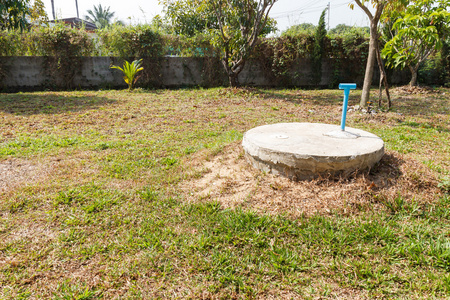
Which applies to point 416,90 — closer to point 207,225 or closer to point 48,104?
point 207,225

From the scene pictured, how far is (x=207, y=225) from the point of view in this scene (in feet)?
6.91

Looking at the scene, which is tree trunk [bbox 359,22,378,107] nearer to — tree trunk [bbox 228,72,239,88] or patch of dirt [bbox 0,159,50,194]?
tree trunk [bbox 228,72,239,88]

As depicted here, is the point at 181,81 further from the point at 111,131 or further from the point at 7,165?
the point at 7,165

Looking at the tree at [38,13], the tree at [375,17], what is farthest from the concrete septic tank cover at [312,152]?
the tree at [38,13]

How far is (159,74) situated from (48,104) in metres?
4.36

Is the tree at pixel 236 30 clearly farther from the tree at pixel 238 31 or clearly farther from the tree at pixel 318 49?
the tree at pixel 318 49

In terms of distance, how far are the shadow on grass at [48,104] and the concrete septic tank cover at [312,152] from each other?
4775 mm

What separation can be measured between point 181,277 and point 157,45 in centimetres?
966

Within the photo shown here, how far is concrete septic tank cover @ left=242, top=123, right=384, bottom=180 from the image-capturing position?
7.78 ft

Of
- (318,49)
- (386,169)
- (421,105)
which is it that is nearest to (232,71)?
(318,49)

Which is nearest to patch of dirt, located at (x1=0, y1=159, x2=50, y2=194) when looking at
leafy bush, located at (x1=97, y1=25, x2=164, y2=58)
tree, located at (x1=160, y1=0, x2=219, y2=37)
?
leafy bush, located at (x1=97, y1=25, x2=164, y2=58)

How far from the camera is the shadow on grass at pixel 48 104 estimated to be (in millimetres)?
5729

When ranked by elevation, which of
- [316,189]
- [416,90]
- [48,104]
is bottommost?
[316,189]

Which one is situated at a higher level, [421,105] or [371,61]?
[371,61]
